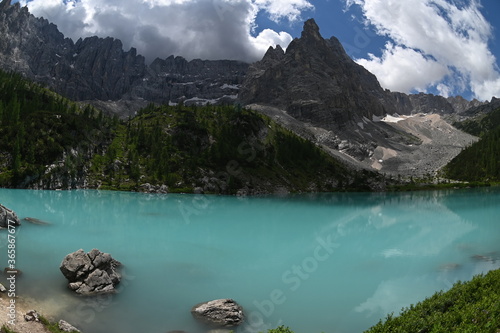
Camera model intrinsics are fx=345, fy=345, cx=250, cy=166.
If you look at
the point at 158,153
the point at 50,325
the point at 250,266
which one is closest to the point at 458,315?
the point at 50,325

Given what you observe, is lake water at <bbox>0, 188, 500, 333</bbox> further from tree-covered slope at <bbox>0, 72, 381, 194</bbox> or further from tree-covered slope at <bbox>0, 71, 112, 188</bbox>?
tree-covered slope at <bbox>0, 72, 381, 194</bbox>

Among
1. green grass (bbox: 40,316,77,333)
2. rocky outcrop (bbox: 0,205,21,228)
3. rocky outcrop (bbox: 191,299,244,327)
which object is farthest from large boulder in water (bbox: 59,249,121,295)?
rocky outcrop (bbox: 0,205,21,228)

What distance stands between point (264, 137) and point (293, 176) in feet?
112

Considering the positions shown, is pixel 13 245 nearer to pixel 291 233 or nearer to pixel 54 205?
pixel 291 233

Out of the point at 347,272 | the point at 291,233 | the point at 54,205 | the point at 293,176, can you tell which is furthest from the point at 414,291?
the point at 293,176

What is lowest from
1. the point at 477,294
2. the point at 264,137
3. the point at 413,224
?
the point at 413,224

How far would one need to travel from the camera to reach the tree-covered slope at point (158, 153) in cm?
10269

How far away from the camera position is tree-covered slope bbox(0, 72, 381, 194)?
103 metres

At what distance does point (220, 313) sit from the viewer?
18.5 meters

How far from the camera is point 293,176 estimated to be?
161 m

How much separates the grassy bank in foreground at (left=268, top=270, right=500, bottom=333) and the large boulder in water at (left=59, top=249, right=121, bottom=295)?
1375cm
